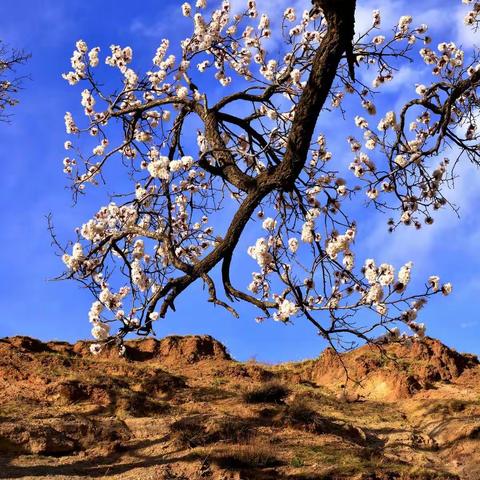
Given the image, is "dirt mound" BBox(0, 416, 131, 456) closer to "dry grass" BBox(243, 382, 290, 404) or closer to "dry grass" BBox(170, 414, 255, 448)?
"dry grass" BBox(170, 414, 255, 448)

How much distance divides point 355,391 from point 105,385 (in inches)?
405

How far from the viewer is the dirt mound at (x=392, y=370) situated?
22688 mm

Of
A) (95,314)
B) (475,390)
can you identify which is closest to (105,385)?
(95,314)

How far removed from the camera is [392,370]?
23.8 meters

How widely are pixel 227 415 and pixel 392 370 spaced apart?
10.7m

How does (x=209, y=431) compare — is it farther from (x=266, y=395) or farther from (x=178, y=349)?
(x=178, y=349)

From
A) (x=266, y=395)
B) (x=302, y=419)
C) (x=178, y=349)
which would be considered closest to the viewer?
(x=302, y=419)

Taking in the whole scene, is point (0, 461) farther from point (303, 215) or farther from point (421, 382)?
point (421, 382)

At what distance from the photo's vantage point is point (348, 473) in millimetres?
11102

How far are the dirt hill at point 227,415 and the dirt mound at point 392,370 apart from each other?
6cm

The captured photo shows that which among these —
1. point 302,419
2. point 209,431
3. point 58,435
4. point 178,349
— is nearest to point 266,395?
point 302,419

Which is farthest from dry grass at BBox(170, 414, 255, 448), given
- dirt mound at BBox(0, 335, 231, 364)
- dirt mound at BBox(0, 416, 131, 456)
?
dirt mound at BBox(0, 335, 231, 364)

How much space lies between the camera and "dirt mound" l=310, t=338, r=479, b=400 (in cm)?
2269

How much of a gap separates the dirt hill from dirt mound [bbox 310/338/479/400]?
57 millimetres
